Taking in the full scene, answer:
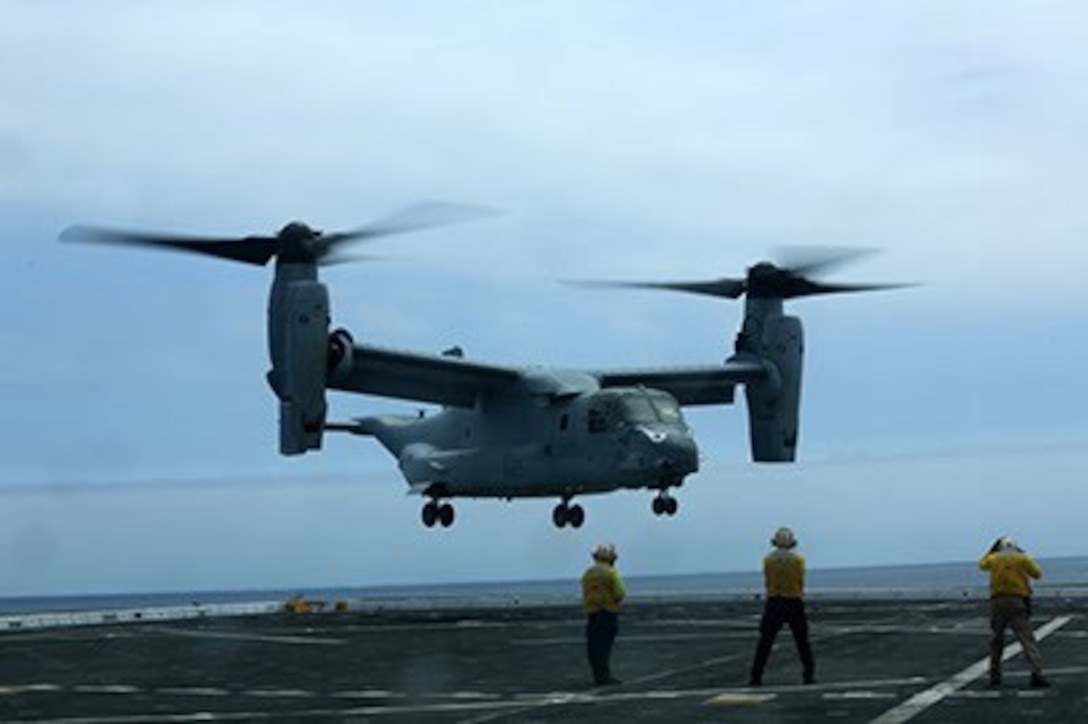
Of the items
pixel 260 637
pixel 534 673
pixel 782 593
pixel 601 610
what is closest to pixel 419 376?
pixel 260 637

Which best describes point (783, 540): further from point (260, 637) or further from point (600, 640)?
point (260, 637)

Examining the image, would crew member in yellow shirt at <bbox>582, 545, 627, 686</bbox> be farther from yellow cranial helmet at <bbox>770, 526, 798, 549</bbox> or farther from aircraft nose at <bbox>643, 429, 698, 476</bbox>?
aircraft nose at <bbox>643, 429, 698, 476</bbox>

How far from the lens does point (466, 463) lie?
172 ft

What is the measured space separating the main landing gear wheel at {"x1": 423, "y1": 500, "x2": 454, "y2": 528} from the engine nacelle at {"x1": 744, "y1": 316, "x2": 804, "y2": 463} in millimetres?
10849

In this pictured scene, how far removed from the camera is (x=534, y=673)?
81.9 ft

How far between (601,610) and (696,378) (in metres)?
32.9

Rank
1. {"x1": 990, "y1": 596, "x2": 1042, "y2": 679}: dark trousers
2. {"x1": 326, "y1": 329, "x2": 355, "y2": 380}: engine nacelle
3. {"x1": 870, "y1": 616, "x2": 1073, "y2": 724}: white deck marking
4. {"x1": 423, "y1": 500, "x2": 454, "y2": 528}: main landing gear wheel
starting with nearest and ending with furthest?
{"x1": 870, "y1": 616, "x2": 1073, "y2": 724}: white deck marking, {"x1": 990, "y1": 596, "x2": 1042, "y2": 679}: dark trousers, {"x1": 326, "y1": 329, "x2": 355, "y2": 380}: engine nacelle, {"x1": 423, "y1": 500, "x2": 454, "y2": 528}: main landing gear wheel

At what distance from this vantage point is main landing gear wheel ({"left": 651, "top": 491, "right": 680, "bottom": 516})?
47.6 metres

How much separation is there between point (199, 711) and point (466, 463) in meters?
32.0

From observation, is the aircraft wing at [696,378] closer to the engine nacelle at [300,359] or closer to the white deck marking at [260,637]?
the engine nacelle at [300,359]

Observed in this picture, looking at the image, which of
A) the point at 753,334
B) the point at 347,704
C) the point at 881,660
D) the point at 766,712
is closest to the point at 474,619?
the point at 753,334

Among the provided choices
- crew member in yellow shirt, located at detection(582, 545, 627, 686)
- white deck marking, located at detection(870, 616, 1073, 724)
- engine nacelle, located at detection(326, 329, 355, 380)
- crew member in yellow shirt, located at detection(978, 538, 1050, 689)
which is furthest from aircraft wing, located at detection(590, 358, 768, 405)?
crew member in yellow shirt, located at detection(978, 538, 1050, 689)

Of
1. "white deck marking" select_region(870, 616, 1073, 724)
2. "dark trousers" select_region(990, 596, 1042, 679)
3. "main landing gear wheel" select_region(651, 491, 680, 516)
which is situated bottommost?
"white deck marking" select_region(870, 616, 1073, 724)

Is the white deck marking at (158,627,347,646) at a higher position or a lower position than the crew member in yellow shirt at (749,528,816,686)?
lower
